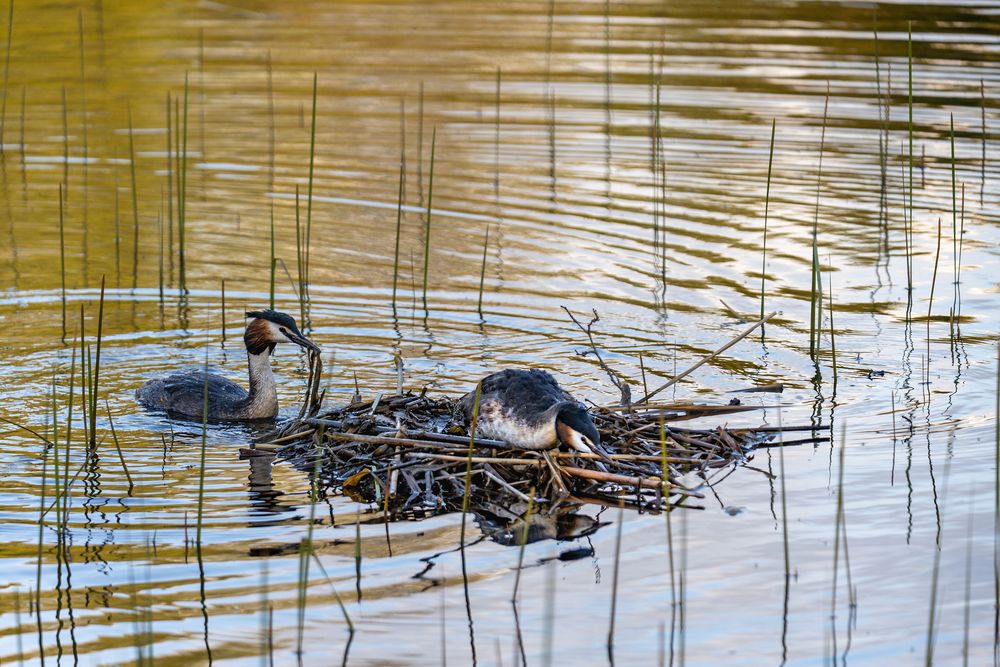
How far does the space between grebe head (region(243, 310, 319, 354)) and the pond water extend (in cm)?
66

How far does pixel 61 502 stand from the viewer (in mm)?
8438

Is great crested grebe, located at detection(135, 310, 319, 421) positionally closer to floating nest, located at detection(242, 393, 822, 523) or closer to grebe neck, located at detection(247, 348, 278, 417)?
grebe neck, located at detection(247, 348, 278, 417)

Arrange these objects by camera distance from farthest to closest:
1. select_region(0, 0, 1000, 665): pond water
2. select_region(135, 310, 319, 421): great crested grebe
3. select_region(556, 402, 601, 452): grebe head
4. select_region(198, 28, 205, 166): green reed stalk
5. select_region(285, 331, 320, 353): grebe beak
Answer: select_region(198, 28, 205, 166): green reed stalk, select_region(135, 310, 319, 421): great crested grebe, select_region(285, 331, 320, 353): grebe beak, select_region(556, 402, 601, 452): grebe head, select_region(0, 0, 1000, 665): pond water

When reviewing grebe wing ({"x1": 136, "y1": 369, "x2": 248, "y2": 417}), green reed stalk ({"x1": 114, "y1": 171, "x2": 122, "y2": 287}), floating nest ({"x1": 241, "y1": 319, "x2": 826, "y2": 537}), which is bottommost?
floating nest ({"x1": 241, "y1": 319, "x2": 826, "y2": 537})

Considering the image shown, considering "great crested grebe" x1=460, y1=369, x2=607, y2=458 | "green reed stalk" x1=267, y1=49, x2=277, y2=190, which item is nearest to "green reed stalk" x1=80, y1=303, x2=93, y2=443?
"great crested grebe" x1=460, y1=369, x2=607, y2=458

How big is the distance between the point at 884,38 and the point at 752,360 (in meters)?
13.7

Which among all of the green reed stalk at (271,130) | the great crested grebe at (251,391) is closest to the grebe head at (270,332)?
the great crested grebe at (251,391)

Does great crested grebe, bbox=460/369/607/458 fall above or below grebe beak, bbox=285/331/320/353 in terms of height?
below

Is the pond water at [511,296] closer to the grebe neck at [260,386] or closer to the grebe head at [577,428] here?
the grebe neck at [260,386]

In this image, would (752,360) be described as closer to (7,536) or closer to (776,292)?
(776,292)

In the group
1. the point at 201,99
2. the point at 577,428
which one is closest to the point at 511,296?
the point at 577,428

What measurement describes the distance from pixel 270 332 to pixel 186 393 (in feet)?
2.71

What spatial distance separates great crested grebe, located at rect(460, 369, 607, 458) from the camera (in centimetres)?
839

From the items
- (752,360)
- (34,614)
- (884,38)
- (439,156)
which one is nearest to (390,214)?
(439,156)
